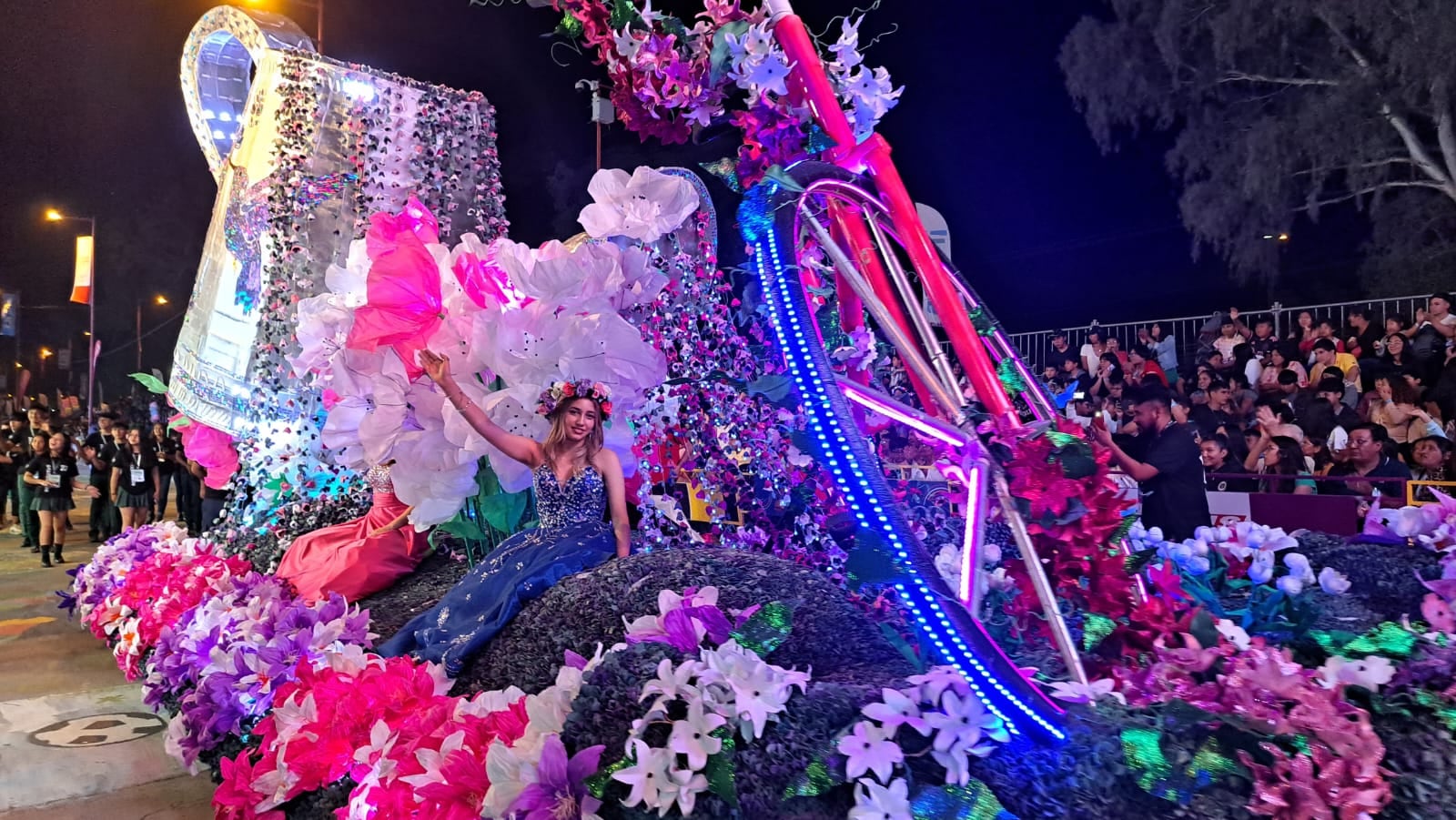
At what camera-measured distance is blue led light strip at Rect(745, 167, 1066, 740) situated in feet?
5.16

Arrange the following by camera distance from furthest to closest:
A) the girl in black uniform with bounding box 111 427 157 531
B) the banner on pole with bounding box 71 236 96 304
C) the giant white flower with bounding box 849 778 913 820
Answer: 1. the banner on pole with bounding box 71 236 96 304
2. the girl in black uniform with bounding box 111 427 157 531
3. the giant white flower with bounding box 849 778 913 820

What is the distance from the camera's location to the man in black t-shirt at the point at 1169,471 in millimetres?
3734

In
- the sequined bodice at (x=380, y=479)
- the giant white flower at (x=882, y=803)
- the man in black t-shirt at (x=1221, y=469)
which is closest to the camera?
the giant white flower at (x=882, y=803)

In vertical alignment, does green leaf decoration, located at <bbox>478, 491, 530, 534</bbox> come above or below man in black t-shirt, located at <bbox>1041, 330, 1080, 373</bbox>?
below

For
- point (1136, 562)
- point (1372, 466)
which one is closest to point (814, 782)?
point (1136, 562)

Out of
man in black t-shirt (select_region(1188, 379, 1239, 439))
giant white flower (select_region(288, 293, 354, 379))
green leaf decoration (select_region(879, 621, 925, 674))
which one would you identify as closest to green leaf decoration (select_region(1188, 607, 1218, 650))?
green leaf decoration (select_region(879, 621, 925, 674))

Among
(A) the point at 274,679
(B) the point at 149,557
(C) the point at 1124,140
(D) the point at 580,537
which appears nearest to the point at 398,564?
(A) the point at 274,679

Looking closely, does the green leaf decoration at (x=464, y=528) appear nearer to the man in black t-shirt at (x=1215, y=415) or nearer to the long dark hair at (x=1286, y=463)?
the man in black t-shirt at (x=1215, y=415)

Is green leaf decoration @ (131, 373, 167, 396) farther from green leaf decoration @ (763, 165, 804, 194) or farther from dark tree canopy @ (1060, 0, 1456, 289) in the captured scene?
dark tree canopy @ (1060, 0, 1456, 289)

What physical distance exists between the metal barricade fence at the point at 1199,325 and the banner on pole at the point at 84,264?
14728mm

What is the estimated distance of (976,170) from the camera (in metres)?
9.62

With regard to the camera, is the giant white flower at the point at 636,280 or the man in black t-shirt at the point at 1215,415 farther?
the man in black t-shirt at the point at 1215,415

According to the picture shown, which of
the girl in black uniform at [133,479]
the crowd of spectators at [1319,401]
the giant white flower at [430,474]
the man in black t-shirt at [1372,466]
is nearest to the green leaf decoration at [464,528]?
the giant white flower at [430,474]

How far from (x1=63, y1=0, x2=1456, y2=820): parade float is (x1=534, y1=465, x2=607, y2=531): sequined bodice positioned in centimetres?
39
